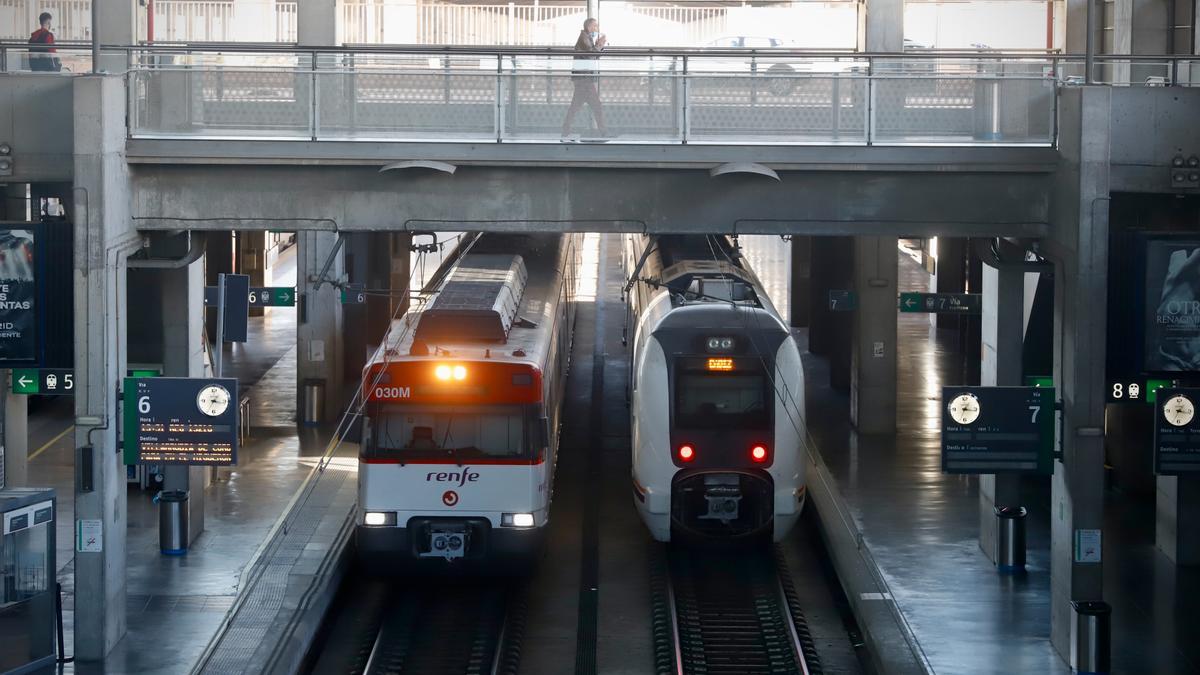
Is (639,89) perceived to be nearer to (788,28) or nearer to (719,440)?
(719,440)

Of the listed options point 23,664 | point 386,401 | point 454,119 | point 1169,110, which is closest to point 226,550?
point 386,401

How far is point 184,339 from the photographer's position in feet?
63.3

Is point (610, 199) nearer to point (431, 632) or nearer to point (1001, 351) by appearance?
point (431, 632)

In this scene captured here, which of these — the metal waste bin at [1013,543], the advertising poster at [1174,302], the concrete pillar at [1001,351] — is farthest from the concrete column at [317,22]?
the advertising poster at [1174,302]

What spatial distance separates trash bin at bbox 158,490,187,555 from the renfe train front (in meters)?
3.00

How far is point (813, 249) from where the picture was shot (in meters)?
34.6

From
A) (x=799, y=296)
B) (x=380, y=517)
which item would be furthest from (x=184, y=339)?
(x=799, y=296)

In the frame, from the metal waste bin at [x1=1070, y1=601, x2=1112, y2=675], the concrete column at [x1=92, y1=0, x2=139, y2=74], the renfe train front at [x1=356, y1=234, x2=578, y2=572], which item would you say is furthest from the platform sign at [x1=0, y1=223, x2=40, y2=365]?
the metal waste bin at [x1=1070, y1=601, x2=1112, y2=675]

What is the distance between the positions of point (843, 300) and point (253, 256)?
19.4m

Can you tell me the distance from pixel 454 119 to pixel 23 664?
6.38m

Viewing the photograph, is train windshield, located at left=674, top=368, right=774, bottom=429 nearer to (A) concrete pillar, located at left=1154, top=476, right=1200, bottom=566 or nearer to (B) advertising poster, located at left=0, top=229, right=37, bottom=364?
(A) concrete pillar, located at left=1154, top=476, right=1200, bottom=566

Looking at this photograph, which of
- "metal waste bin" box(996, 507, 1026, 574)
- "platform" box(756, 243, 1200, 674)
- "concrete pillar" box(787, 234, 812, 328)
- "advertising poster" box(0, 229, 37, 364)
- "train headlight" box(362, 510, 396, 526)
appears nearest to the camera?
"advertising poster" box(0, 229, 37, 364)

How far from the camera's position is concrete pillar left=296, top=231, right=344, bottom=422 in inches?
1070

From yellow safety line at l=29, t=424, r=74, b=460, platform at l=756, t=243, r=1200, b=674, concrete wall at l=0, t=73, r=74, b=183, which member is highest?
concrete wall at l=0, t=73, r=74, b=183
